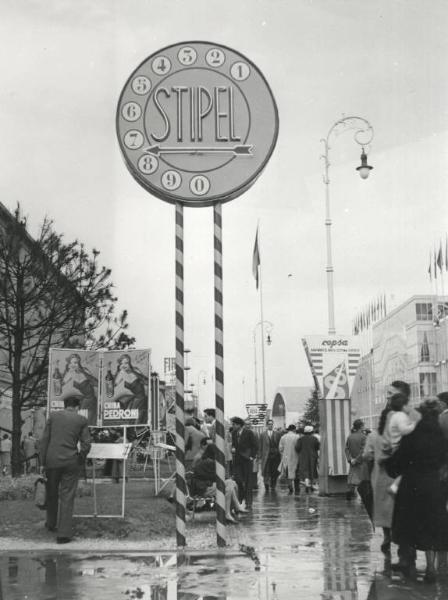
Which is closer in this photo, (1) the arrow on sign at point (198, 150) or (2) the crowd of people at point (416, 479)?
(2) the crowd of people at point (416, 479)

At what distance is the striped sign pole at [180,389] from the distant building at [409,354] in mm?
82253

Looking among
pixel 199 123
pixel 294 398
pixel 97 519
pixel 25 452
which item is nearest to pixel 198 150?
pixel 199 123

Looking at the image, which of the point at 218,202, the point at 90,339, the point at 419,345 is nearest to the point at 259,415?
the point at 90,339

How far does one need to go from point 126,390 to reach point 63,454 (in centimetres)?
361

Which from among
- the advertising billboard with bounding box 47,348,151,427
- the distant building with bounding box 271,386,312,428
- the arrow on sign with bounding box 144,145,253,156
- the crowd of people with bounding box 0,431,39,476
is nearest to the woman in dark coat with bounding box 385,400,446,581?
the arrow on sign with bounding box 144,145,253,156

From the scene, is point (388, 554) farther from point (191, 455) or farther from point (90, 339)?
point (90, 339)

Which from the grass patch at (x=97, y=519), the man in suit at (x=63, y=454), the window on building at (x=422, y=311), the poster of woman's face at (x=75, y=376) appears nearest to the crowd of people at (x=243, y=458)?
the grass patch at (x=97, y=519)

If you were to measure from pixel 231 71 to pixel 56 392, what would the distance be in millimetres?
6431

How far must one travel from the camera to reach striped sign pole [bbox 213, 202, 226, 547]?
10.3 meters

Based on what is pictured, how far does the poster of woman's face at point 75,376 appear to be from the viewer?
14609mm

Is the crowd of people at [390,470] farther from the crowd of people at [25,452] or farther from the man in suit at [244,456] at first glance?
the crowd of people at [25,452]

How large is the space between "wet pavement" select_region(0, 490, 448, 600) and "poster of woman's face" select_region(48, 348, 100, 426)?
4108mm

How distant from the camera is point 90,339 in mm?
28188

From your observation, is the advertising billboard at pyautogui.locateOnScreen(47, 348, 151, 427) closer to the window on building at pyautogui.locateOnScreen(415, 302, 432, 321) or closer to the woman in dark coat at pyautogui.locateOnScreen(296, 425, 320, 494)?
the woman in dark coat at pyautogui.locateOnScreen(296, 425, 320, 494)
